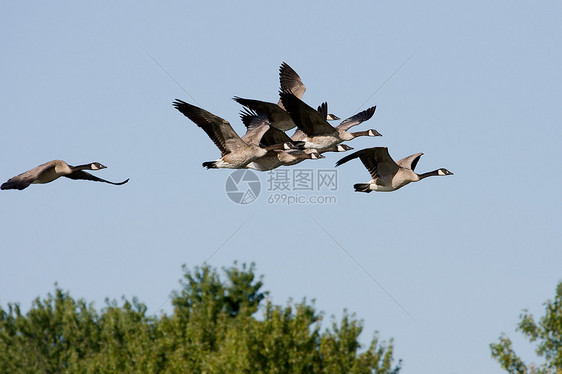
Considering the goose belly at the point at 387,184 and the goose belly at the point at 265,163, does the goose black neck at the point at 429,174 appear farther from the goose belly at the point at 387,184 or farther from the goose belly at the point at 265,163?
the goose belly at the point at 265,163

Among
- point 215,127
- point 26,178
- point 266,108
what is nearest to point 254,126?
point 266,108

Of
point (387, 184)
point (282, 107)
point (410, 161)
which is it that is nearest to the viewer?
point (387, 184)

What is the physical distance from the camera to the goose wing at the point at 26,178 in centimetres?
1883

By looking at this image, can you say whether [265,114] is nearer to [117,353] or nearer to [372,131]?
[372,131]

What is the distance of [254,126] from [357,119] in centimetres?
394

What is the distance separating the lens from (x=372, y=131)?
2447 centimetres

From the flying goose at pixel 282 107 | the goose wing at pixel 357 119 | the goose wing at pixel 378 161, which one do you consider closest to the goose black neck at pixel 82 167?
the flying goose at pixel 282 107

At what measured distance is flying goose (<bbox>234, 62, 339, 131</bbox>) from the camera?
897 inches

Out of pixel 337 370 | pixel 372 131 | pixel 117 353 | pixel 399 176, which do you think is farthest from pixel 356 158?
pixel 117 353

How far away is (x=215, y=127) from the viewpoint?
68.1ft

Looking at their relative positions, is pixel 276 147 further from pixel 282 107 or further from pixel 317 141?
pixel 282 107

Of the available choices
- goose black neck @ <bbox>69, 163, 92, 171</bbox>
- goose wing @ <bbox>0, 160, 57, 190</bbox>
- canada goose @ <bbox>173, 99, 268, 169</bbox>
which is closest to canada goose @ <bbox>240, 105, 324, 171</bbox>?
canada goose @ <bbox>173, 99, 268, 169</bbox>

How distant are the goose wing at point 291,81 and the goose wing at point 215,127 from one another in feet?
21.5

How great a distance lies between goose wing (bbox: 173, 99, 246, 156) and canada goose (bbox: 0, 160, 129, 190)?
6.57 feet
